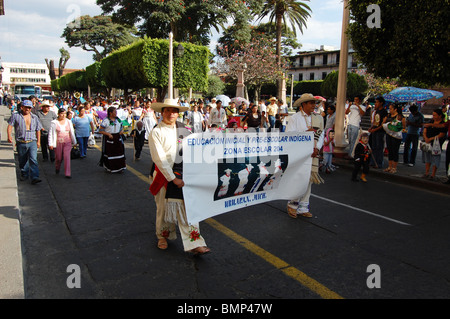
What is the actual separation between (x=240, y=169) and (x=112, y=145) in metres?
5.52

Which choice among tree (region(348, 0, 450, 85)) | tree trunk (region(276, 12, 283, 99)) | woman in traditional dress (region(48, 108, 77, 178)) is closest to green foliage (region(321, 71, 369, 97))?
tree trunk (region(276, 12, 283, 99))

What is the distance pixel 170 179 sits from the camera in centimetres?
392

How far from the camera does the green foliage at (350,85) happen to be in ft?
148

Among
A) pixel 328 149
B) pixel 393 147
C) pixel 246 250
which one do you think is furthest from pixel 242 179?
pixel 393 147

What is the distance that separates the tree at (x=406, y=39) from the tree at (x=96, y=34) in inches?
1906

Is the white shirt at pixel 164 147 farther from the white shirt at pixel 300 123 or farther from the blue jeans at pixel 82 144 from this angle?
the blue jeans at pixel 82 144

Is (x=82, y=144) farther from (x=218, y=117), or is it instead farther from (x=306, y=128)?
(x=306, y=128)

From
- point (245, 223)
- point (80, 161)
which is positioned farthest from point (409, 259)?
point (80, 161)

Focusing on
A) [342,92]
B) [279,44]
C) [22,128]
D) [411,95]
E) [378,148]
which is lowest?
[378,148]

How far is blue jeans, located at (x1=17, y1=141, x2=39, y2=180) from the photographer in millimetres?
7674

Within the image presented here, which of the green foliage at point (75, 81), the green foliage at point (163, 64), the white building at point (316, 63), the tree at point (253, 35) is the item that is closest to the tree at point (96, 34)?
the green foliage at point (75, 81)

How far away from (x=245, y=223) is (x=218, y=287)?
190 cm

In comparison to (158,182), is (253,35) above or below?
above

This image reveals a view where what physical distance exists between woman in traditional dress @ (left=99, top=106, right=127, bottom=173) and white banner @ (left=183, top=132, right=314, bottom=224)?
5.19 metres
